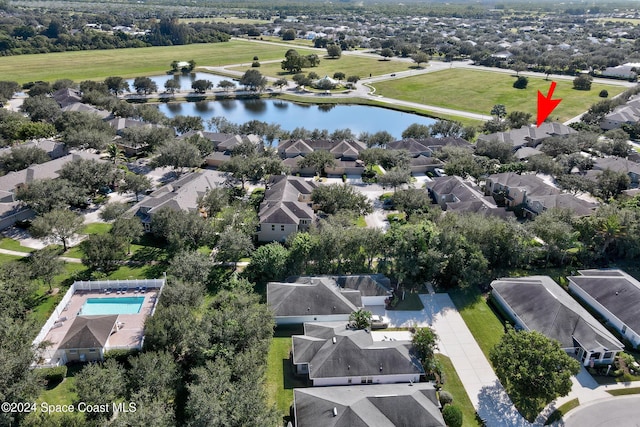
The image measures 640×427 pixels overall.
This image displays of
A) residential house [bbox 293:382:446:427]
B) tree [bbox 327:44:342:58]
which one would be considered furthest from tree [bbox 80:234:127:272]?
tree [bbox 327:44:342:58]

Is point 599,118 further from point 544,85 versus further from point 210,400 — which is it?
point 210,400

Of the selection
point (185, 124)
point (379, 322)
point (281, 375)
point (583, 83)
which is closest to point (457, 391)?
point (379, 322)

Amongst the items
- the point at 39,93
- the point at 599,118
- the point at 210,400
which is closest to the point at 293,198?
the point at 210,400

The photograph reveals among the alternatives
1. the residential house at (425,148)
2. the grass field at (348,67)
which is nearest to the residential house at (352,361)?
the residential house at (425,148)

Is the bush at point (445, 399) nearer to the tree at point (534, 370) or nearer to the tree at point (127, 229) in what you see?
the tree at point (534, 370)

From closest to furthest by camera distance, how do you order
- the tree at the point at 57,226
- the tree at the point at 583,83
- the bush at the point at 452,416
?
the bush at the point at 452,416 < the tree at the point at 57,226 < the tree at the point at 583,83

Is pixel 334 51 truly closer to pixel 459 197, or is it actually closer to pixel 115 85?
pixel 115 85

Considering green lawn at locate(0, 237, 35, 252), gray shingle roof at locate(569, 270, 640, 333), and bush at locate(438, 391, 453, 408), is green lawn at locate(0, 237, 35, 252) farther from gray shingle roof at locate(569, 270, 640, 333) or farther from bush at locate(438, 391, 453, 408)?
gray shingle roof at locate(569, 270, 640, 333)
